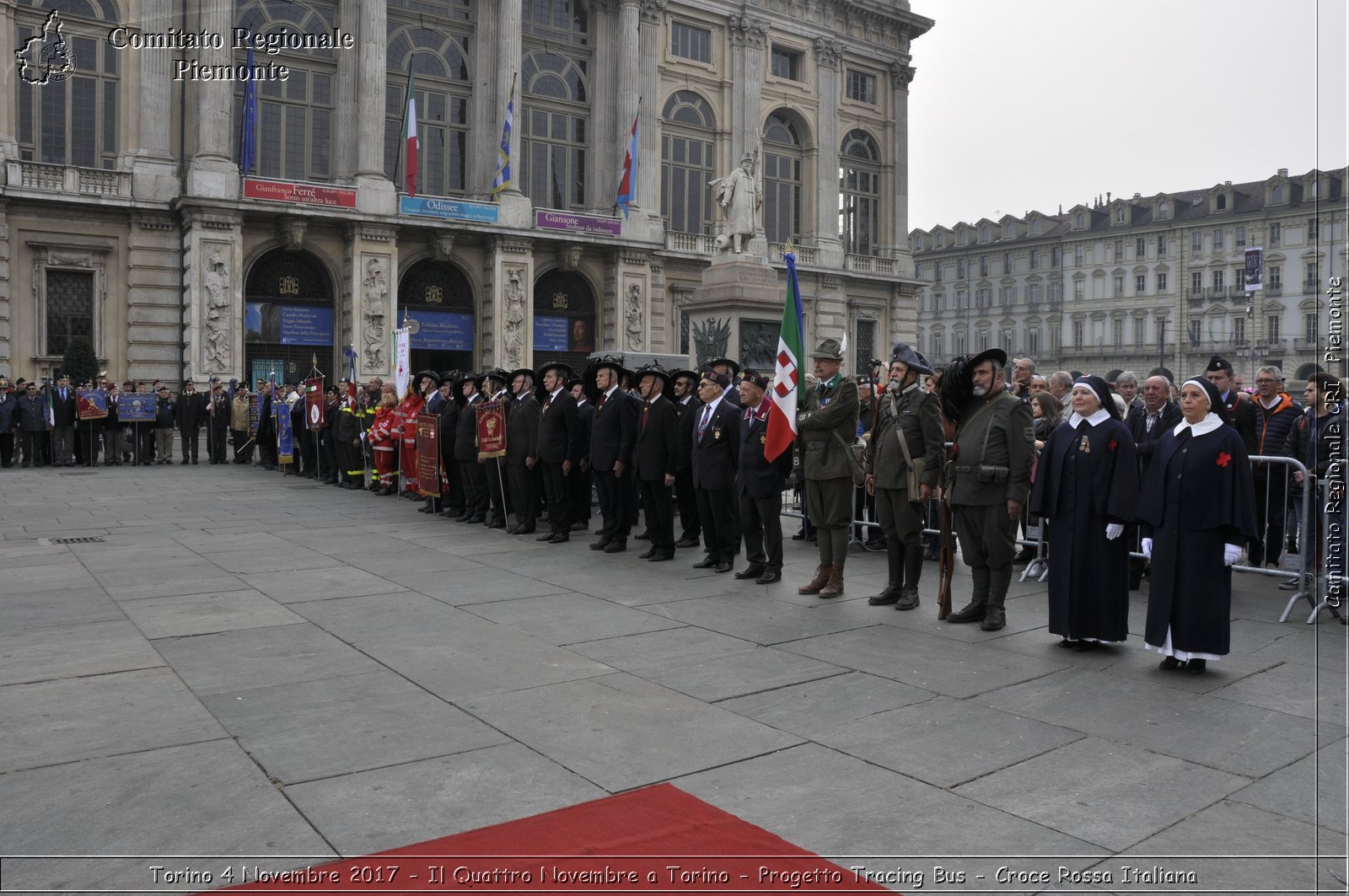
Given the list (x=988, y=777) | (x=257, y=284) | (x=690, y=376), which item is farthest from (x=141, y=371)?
(x=988, y=777)

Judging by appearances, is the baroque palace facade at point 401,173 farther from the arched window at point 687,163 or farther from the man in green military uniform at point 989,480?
the man in green military uniform at point 989,480

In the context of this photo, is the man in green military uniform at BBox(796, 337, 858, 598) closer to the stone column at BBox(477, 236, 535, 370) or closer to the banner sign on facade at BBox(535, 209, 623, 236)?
the stone column at BBox(477, 236, 535, 370)

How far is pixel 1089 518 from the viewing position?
750 centimetres

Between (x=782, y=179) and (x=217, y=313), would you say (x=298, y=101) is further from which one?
(x=782, y=179)

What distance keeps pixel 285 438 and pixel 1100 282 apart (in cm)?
7625

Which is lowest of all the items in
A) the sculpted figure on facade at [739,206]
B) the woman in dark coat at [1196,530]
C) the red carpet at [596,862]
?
the red carpet at [596,862]

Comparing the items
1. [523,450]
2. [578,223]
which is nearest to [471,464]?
[523,450]

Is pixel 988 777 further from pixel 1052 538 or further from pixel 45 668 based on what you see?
pixel 45 668

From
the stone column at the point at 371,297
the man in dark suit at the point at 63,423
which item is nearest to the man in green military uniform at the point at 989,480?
the man in dark suit at the point at 63,423

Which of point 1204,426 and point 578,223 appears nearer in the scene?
point 1204,426

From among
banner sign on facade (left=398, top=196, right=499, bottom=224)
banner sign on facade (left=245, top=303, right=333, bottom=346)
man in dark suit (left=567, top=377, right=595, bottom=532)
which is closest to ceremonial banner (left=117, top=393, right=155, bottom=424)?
banner sign on facade (left=245, top=303, right=333, bottom=346)

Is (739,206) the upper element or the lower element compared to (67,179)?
lower

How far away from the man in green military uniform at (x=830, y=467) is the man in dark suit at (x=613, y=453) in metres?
2.82

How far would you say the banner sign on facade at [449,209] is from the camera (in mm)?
33438
